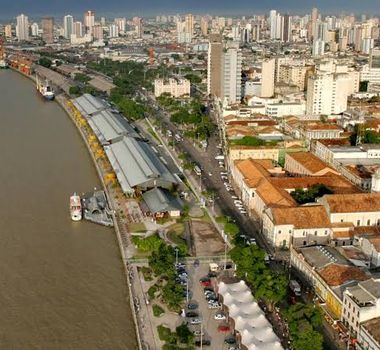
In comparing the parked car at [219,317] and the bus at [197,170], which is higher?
the bus at [197,170]

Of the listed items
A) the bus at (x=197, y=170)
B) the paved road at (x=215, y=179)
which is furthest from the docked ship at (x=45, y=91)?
the bus at (x=197, y=170)

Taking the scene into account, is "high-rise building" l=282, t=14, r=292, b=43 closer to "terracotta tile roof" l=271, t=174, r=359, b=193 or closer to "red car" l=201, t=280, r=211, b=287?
"terracotta tile roof" l=271, t=174, r=359, b=193

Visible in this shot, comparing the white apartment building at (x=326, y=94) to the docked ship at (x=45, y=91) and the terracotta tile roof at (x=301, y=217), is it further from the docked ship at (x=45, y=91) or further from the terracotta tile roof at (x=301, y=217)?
the terracotta tile roof at (x=301, y=217)

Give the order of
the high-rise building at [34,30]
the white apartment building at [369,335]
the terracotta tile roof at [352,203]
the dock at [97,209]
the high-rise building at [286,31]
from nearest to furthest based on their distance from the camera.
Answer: the white apartment building at [369,335] → the terracotta tile roof at [352,203] → the dock at [97,209] → the high-rise building at [286,31] → the high-rise building at [34,30]

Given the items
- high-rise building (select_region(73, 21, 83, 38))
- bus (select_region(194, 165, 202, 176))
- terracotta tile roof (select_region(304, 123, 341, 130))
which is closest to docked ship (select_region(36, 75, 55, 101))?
terracotta tile roof (select_region(304, 123, 341, 130))

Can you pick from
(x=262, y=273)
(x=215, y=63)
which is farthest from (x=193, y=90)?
(x=262, y=273)

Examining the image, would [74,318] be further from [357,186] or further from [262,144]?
[262,144]

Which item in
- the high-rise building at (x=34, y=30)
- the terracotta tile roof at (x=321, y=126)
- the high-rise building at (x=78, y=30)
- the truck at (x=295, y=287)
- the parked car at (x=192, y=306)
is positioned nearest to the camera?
the parked car at (x=192, y=306)
